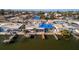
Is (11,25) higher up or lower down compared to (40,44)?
higher up

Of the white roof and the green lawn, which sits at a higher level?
the white roof

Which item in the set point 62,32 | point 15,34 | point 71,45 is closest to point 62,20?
point 62,32

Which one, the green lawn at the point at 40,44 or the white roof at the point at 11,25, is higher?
the white roof at the point at 11,25
